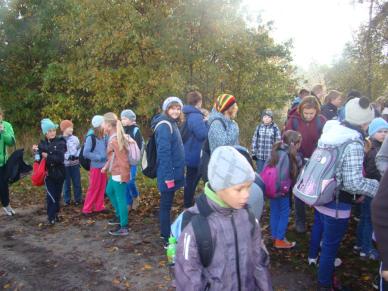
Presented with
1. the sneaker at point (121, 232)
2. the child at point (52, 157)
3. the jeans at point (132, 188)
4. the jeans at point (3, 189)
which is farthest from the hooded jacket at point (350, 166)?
the jeans at point (3, 189)

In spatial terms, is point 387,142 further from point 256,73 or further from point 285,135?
point 256,73

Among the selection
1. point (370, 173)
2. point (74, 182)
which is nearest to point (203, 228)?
point (370, 173)

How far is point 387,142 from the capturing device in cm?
328

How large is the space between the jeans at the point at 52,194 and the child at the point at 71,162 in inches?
42.3

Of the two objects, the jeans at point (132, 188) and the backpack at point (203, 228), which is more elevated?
the backpack at point (203, 228)

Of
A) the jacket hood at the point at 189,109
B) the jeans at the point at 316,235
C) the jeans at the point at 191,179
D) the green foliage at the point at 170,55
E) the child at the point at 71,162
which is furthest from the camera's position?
the green foliage at the point at 170,55

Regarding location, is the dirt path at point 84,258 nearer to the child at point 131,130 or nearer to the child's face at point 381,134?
the child at point 131,130

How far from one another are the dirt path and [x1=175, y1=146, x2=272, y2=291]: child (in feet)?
7.15

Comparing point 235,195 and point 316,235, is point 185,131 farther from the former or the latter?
point 235,195

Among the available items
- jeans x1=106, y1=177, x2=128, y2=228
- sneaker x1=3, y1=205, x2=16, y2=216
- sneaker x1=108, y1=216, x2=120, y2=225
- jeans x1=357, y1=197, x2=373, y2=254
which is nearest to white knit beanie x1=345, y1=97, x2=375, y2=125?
jeans x1=357, y1=197, x2=373, y2=254

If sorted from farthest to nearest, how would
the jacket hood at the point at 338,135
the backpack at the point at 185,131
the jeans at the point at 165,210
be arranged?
the backpack at the point at 185,131 → the jeans at the point at 165,210 → the jacket hood at the point at 338,135

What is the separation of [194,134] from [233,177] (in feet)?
12.3

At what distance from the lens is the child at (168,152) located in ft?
16.6

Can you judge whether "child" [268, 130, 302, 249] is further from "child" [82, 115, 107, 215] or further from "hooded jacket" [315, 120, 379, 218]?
"child" [82, 115, 107, 215]
